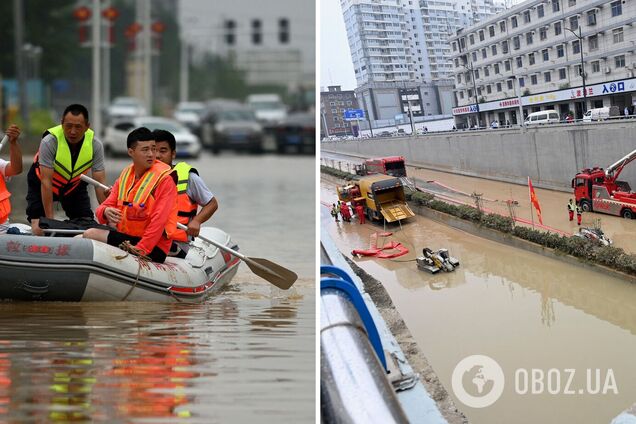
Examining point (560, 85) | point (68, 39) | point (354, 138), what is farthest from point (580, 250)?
point (68, 39)

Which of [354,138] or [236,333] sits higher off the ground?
[354,138]

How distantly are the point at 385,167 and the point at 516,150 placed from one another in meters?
0.46

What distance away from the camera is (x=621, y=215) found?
3.94 metres

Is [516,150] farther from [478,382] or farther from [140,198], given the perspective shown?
[140,198]

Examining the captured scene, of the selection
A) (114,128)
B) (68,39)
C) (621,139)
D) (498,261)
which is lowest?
(498,261)

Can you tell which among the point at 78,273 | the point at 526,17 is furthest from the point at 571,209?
the point at 78,273

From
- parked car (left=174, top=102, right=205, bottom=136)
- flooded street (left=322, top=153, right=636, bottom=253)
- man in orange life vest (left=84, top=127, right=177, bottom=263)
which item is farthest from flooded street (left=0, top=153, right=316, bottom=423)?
parked car (left=174, top=102, right=205, bottom=136)

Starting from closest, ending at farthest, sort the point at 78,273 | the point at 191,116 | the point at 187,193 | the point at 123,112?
the point at 78,273 → the point at 187,193 → the point at 191,116 → the point at 123,112

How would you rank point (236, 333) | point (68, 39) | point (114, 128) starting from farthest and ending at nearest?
point (68, 39), point (114, 128), point (236, 333)

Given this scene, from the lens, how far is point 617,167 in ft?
12.9

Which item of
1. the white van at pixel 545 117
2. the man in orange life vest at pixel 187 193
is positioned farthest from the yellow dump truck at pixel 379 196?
the man in orange life vest at pixel 187 193

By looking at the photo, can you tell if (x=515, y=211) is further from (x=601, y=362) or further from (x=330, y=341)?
(x=330, y=341)

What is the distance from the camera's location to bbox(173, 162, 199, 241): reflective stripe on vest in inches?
292

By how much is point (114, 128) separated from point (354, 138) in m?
23.4
